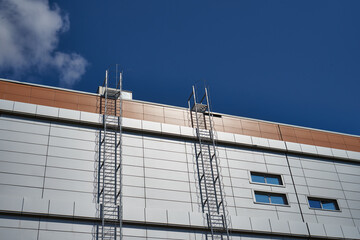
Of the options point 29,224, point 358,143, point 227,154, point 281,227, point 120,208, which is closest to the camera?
point 29,224

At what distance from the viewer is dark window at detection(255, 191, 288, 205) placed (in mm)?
33234

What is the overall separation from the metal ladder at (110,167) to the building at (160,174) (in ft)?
1.26

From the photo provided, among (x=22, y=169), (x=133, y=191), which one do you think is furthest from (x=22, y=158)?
(x=133, y=191)

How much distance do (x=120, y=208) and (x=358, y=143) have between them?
25764 mm

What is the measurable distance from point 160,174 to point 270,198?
31.0 feet

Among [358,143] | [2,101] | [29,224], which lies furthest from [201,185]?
[358,143]

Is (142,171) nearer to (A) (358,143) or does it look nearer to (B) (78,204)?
(B) (78,204)

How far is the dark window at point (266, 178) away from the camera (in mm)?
34281

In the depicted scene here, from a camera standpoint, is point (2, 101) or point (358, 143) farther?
point (358, 143)

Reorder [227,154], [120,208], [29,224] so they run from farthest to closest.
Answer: [227,154] → [120,208] → [29,224]

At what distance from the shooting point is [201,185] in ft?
104

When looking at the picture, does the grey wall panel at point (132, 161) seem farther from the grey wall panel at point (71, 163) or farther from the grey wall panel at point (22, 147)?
the grey wall panel at point (22, 147)

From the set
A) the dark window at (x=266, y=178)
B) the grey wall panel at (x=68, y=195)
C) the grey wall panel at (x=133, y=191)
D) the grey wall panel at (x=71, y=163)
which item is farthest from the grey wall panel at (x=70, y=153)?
the dark window at (x=266, y=178)

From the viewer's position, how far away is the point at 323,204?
35.4m
